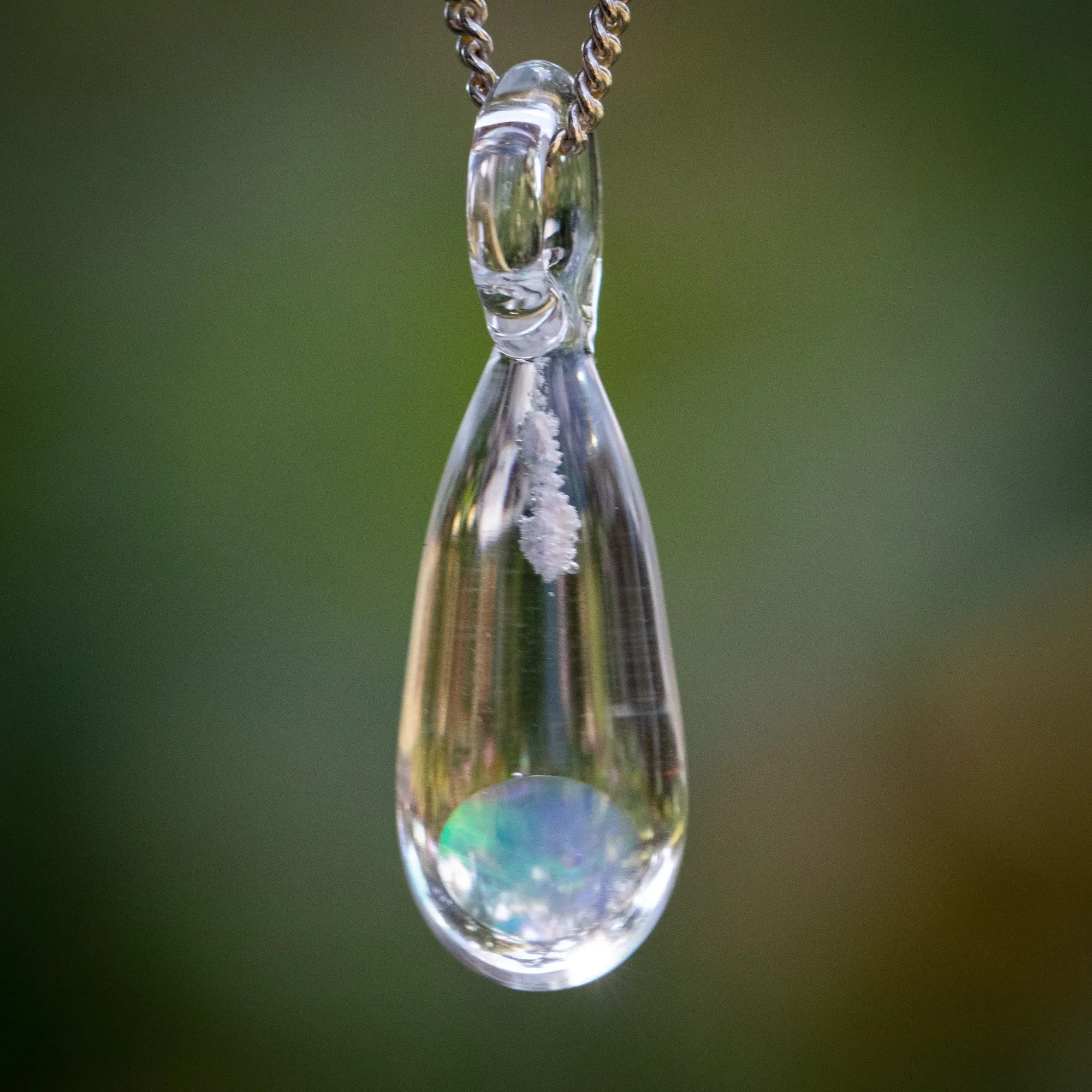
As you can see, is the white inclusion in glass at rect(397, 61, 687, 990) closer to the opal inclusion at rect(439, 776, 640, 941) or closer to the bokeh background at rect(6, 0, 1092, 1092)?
the opal inclusion at rect(439, 776, 640, 941)

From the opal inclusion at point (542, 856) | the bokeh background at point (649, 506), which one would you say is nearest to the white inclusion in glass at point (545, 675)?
the opal inclusion at point (542, 856)

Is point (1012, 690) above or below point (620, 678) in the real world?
above

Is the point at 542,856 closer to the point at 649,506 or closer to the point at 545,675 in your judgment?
the point at 545,675

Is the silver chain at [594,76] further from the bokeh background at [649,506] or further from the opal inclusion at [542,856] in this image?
the bokeh background at [649,506]

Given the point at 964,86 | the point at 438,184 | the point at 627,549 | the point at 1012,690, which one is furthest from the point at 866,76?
the point at 627,549

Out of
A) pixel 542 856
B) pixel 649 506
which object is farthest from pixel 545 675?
pixel 649 506

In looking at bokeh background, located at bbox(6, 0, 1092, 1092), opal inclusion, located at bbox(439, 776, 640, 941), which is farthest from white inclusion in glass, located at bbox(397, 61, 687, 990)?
bokeh background, located at bbox(6, 0, 1092, 1092)

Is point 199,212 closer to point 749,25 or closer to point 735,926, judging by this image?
point 749,25
